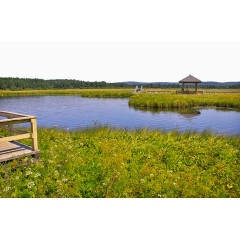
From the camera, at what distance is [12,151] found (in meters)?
5.73

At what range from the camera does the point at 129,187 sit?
462cm

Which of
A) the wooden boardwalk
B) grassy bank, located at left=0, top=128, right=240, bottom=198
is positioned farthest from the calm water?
grassy bank, located at left=0, top=128, right=240, bottom=198

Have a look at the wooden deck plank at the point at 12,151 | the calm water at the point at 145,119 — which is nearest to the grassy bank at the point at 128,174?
the wooden deck plank at the point at 12,151

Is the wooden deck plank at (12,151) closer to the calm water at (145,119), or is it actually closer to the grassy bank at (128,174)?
the grassy bank at (128,174)

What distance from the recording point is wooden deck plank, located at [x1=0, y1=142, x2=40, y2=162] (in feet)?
17.1

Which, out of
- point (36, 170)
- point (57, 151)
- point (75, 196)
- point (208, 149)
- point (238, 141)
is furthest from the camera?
point (238, 141)

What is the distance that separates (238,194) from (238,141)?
17.4 feet

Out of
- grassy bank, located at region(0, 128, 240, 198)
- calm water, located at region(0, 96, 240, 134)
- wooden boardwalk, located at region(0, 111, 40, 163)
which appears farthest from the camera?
calm water, located at region(0, 96, 240, 134)

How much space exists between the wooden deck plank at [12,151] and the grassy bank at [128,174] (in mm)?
258

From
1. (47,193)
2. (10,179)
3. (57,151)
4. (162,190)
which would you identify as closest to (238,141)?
(162,190)

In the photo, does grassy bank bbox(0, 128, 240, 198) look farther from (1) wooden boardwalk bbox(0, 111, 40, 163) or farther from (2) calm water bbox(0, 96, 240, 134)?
(2) calm water bbox(0, 96, 240, 134)

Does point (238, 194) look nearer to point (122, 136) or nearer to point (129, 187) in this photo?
point (129, 187)

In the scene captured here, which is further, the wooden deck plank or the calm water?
the calm water

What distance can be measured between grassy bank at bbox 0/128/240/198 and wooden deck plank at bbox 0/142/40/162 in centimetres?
26
